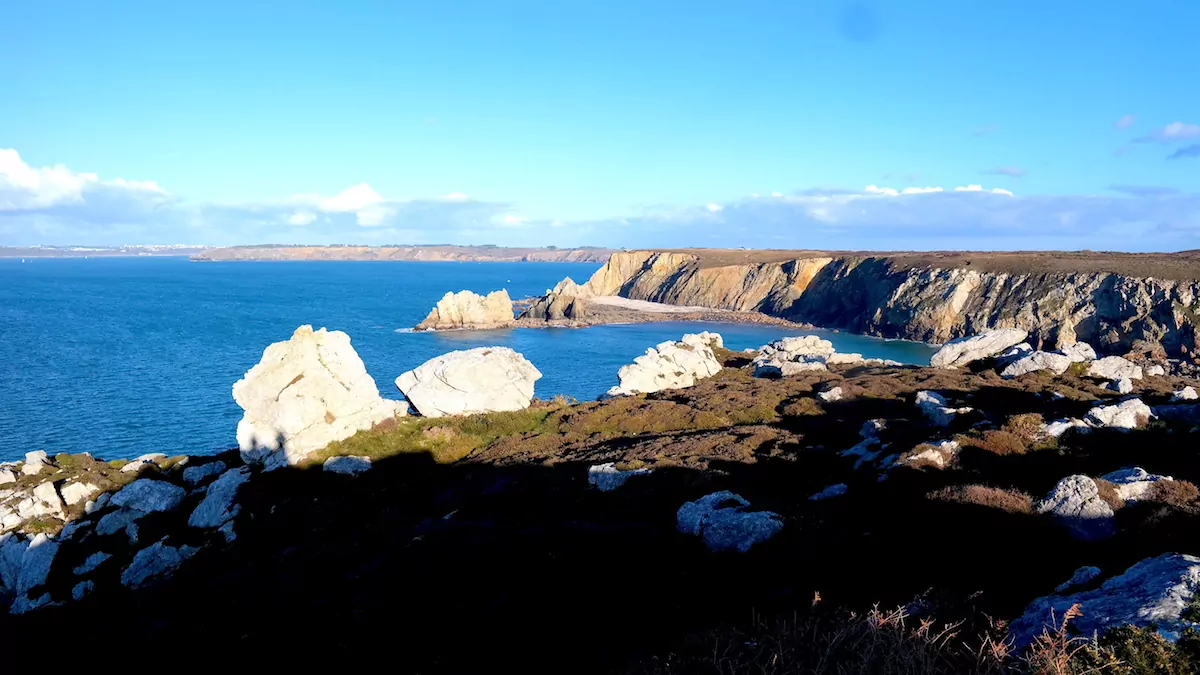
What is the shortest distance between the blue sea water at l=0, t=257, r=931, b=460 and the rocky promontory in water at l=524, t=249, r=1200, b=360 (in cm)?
1258

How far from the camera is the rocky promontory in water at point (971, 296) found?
310 feet

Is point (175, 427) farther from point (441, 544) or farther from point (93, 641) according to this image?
point (441, 544)

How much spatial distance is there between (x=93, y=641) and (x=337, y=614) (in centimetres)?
1066

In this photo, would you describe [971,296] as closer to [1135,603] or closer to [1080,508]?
[1080,508]

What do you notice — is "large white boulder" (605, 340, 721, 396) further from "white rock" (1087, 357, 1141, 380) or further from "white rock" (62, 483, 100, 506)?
"white rock" (62, 483, 100, 506)

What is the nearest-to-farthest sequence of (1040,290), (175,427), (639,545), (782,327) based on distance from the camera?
(639,545) → (175,427) → (1040,290) → (782,327)

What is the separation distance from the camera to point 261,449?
32281mm

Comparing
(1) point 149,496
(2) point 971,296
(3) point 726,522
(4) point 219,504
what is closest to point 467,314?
(2) point 971,296

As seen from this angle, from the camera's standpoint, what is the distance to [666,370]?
49.7 meters

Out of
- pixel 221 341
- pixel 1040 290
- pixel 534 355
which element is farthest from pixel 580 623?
pixel 1040 290

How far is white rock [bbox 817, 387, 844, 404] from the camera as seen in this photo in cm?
3427

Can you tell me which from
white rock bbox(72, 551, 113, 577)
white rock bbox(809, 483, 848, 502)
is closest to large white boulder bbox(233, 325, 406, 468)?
white rock bbox(72, 551, 113, 577)

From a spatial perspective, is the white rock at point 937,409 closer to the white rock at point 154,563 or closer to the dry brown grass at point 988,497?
the dry brown grass at point 988,497

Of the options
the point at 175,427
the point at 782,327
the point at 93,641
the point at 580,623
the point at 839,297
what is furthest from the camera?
the point at 839,297
